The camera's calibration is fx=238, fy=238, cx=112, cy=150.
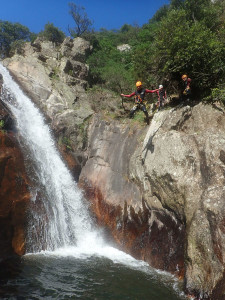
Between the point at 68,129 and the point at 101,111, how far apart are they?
2.97m

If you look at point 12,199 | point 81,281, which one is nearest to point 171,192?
point 81,281

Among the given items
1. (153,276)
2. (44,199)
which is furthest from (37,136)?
(153,276)

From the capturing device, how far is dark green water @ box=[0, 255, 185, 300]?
22.7 feet

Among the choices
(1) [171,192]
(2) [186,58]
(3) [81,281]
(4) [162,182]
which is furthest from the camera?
(2) [186,58]

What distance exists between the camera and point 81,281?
25.5 ft

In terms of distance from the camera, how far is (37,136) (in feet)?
52.4

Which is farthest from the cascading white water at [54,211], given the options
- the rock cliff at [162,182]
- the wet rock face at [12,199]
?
the rock cliff at [162,182]

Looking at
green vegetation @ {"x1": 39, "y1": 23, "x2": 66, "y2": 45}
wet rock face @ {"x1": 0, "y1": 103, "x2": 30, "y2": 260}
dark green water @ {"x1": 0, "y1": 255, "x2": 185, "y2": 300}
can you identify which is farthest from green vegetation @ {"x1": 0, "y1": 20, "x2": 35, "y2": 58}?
dark green water @ {"x1": 0, "y1": 255, "x2": 185, "y2": 300}

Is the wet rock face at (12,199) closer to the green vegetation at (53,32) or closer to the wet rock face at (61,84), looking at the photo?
the wet rock face at (61,84)

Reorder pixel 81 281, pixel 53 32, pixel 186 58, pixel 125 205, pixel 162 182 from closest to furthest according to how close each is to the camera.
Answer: pixel 81 281, pixel 162 182, pixel 186 58, pixel 125 205, pixel 53 32

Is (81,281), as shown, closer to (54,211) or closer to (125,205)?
(125,205)

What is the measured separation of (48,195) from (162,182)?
20.4 ft

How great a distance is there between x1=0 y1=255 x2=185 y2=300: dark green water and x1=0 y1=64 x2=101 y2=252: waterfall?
156cm

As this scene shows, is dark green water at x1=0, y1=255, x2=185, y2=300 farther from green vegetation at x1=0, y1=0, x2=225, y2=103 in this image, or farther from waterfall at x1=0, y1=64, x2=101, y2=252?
green vegetation at x1=0, y1=0, x2=225, y2=103
